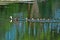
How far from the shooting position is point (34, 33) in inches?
122


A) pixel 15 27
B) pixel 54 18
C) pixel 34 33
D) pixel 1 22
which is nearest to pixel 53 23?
pixel 54 18

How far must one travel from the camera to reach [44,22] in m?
3.00

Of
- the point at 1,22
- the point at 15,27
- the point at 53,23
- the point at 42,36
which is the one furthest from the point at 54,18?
the point at 1,22

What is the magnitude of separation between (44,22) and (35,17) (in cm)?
18

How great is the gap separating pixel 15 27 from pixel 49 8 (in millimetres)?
625

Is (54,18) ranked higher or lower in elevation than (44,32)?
higher

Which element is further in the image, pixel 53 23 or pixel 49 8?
pixel 49 8

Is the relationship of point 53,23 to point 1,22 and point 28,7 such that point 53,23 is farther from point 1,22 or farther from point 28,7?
point 1,22

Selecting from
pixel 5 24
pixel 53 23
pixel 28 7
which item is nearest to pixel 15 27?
pixel 5 24

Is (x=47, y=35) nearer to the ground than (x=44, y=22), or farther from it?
nearer to the ground

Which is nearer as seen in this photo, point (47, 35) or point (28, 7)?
point (47, 35)

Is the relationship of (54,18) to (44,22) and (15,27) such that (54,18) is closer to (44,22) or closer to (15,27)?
(44,22)

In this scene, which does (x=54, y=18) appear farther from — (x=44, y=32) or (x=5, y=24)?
(x=5, y=24)

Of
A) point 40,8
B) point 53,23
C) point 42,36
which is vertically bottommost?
point 42,36
